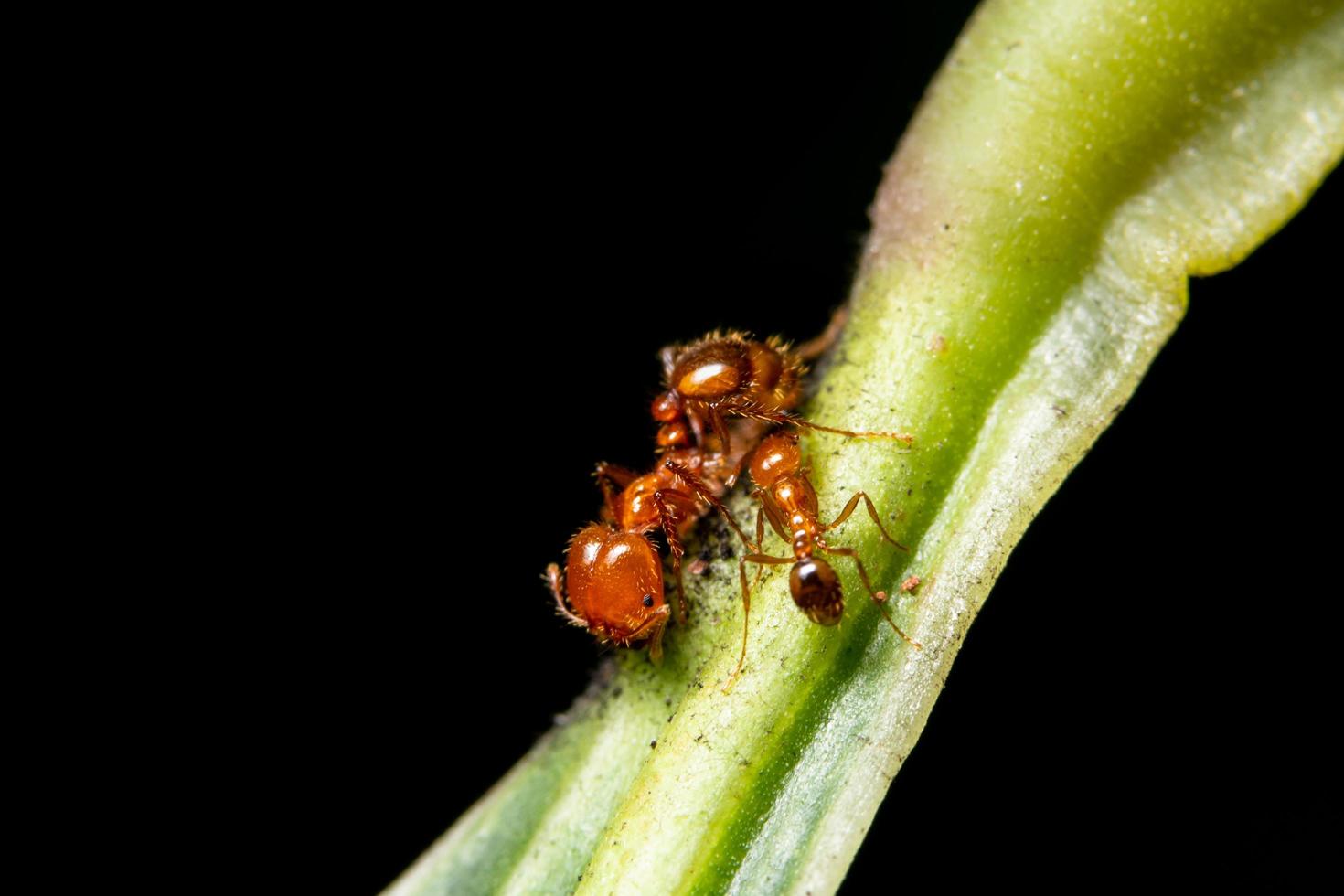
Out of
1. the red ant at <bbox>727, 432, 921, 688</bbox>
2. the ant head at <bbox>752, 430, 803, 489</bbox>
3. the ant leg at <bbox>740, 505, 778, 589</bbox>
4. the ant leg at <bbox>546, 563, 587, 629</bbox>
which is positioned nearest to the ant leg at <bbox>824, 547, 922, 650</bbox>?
the red ant at <bbox>727, 432, 921, 688</bbox>

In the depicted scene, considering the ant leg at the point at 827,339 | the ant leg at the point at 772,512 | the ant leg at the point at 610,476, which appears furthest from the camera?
the ant leg at the point at 610,476

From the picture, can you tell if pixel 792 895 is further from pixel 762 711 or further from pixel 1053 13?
pixel 1053 13

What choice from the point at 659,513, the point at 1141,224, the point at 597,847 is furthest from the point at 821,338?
the point at 597,847

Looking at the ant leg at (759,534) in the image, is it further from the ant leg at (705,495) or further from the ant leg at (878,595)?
the ant leg at (878,595)

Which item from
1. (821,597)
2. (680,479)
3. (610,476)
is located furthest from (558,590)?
(821,597)

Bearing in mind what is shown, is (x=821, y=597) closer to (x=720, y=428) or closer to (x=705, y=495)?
(x=705, y=495)

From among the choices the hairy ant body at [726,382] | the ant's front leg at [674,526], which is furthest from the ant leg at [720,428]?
the ant's front leg at [674,526]
